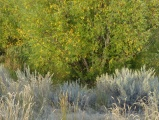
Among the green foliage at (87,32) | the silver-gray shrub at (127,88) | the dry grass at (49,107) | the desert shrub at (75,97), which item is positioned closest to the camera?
the dry grass at (49,107)

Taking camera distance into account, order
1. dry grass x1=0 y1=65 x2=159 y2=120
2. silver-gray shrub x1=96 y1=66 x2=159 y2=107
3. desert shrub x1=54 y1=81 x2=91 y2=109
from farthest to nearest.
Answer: silver-gray shrub x1=96 y1=66 x2=159 y2=107 → desert shrub x1=54 y1=81 x2=91 y2=109 → dry grass x1=0 y1=65 x2=159 y2=120

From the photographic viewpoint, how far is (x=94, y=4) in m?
10.4

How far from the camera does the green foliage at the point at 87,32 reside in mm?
10242

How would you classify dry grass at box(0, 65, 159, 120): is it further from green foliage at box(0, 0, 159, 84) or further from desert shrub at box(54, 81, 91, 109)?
green foliage at box(0, 0, 159, 84)

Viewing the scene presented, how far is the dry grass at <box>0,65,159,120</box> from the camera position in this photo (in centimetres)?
493

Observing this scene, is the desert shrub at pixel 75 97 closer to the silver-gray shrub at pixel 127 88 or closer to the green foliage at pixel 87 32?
the silver-gray shrub at pixel 127 88

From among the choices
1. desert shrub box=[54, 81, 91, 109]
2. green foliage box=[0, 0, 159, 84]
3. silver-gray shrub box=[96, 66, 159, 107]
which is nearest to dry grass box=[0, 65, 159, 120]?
desert shrub box=[54, 81, 91, 109]

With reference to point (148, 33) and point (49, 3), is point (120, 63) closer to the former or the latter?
point (148, 33)

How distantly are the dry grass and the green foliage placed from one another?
10.8ft

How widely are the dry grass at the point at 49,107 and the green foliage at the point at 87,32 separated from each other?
328 cm

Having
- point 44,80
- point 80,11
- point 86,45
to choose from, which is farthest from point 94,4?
point 44,80

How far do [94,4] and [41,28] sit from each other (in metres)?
1.70

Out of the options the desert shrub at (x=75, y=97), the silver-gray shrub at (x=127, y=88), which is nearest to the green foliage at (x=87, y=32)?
the silver-gray shrub at (x=127, y=88)

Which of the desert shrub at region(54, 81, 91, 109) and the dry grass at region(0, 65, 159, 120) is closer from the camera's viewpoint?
the dry grass at region(0, 65, 159, 120)
